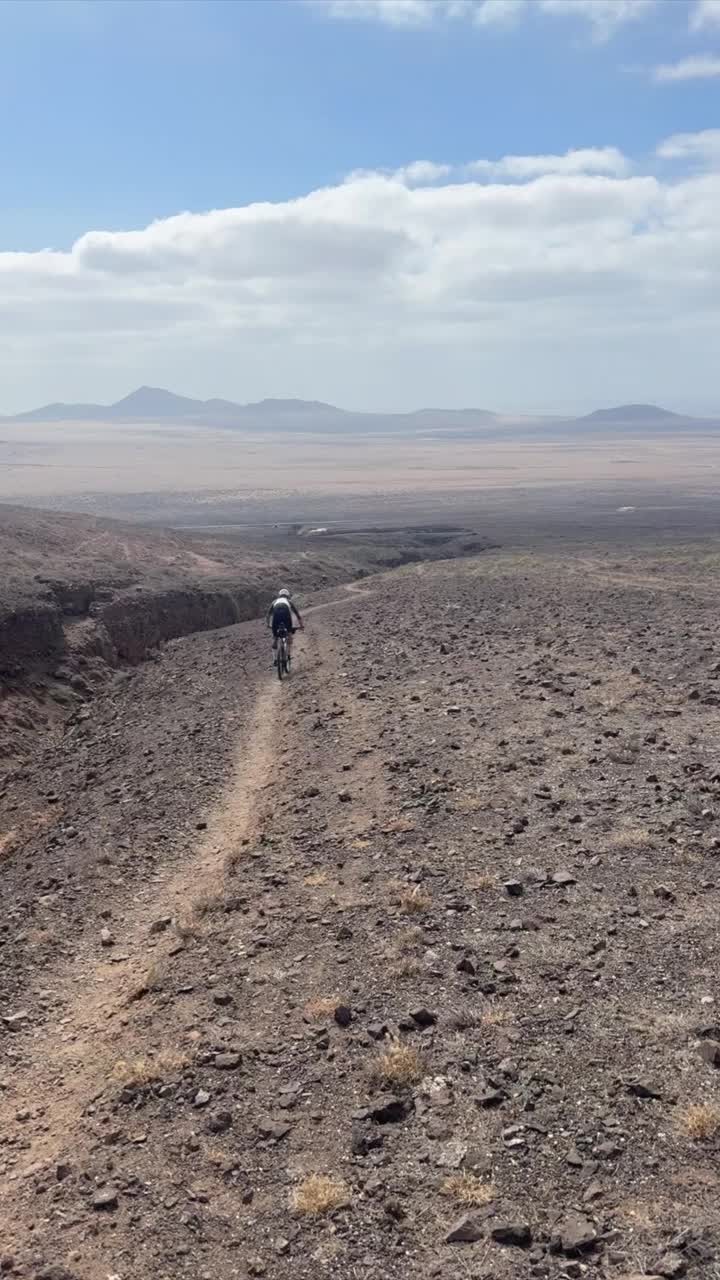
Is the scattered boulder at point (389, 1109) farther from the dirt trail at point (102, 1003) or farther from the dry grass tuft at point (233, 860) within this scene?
the dry grass tuft at point (233, 860)

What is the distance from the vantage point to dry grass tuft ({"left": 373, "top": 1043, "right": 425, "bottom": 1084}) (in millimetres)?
7133

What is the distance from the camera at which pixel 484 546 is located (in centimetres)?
6275

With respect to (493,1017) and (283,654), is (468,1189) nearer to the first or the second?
(493,1017)

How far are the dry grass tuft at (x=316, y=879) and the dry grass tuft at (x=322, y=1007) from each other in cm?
245

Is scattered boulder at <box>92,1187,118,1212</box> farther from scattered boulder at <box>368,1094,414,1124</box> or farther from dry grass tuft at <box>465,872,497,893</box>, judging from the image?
dry grass tuft at <box>465,872,497,893</box>

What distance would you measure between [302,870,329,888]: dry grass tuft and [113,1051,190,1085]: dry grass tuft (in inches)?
122

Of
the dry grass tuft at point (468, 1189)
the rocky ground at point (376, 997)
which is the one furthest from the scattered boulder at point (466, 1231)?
the dry grass tuft at point (468, 1189)

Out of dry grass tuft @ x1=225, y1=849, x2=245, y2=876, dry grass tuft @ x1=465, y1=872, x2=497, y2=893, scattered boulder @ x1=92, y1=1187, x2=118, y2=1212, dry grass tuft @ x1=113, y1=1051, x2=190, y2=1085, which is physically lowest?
scattered boulder @ x1=92, y1=1187, x2=118, y2=1212

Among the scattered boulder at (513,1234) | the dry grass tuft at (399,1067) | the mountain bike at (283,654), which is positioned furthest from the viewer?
the mountain bike at (283,654)

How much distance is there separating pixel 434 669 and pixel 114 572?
17186 mm

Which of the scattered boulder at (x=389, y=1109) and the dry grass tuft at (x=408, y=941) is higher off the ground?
the dry grass tuft at (x=408, y=941)

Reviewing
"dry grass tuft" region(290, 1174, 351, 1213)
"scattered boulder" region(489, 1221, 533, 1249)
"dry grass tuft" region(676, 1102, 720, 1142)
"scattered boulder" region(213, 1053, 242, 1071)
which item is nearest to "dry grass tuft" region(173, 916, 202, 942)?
"scattered boulder" region(213, 1053, 242, 1071)

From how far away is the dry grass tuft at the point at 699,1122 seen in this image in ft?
20.1

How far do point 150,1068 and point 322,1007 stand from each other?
133 centimetres
